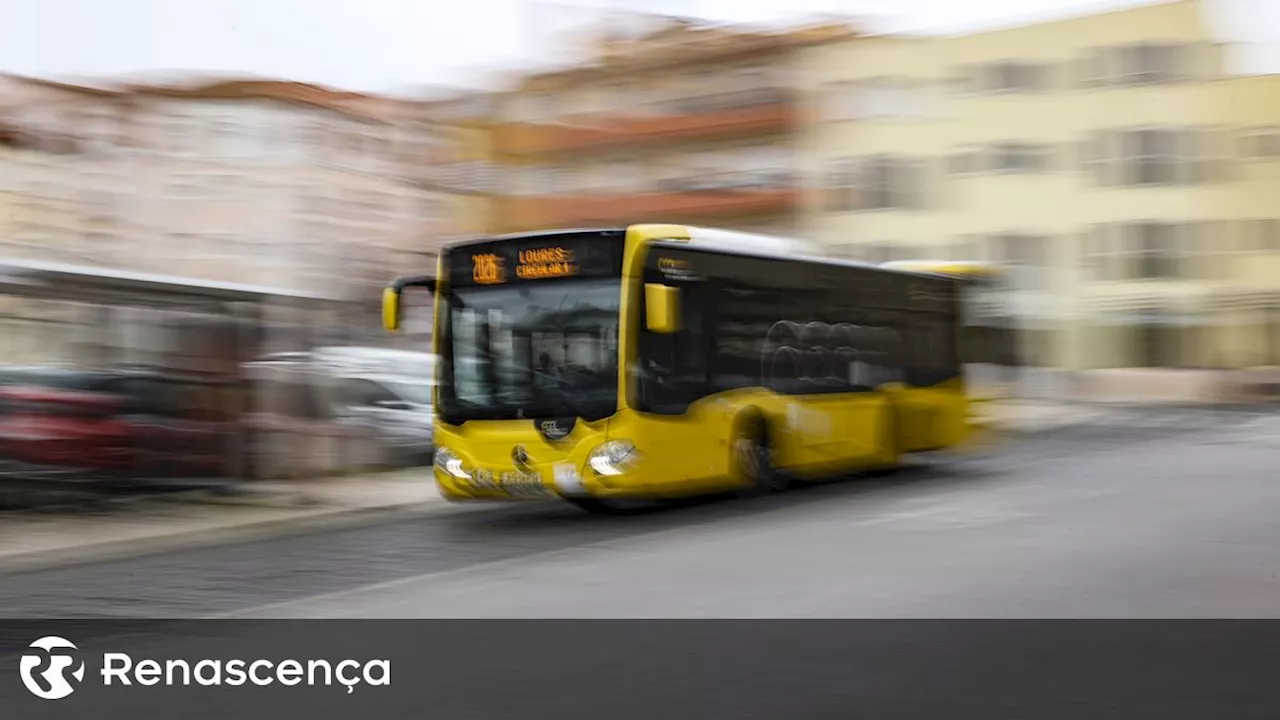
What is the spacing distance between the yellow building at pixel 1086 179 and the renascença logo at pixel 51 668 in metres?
47.5

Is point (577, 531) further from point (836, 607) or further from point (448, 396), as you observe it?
point (836, 607)

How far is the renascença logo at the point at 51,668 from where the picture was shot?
7.34 metres

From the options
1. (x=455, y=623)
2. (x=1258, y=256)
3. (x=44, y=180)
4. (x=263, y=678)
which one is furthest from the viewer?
(x=44, y=180)

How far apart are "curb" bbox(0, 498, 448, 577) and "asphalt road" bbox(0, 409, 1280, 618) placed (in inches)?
12.3

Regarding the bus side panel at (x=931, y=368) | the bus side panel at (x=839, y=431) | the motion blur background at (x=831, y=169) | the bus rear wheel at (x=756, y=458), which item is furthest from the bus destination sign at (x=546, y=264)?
the motion blur background at (x=831, y=169)

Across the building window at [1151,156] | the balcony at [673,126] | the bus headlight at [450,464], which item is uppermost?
the balcony at [673,126]

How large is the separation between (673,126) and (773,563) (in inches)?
1906

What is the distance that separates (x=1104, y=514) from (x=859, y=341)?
478cm

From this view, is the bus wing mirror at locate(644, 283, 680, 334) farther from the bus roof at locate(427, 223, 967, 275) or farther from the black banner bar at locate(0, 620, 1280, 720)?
the black banner bar at locate(0, 620, 1280, 720)

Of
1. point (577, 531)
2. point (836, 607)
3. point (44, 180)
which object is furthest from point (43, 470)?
point (44, 180)

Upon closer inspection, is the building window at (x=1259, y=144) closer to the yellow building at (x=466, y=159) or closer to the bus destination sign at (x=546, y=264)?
the yellow building at (x=466, y=159)

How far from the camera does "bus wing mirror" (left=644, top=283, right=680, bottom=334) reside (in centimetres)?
1429

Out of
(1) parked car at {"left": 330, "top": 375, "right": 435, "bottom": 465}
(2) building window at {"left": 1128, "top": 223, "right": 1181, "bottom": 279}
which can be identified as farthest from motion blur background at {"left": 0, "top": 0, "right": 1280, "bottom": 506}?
(1) parked car at {"left": 330, "top": 375, "right": 435, "bottom": 465}

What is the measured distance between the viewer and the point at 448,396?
15.1 meters
